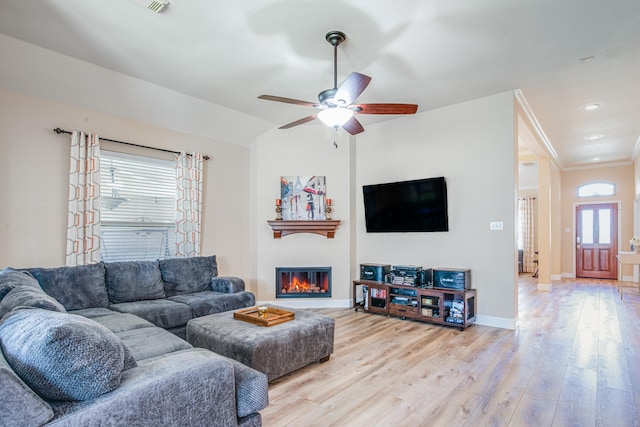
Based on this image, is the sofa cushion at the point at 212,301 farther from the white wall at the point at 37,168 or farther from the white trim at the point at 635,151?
the white trim at the point at 635,151

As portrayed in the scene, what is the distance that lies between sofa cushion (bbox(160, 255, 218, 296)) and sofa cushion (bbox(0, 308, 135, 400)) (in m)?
2.82

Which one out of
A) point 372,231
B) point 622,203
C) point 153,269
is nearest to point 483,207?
point 372,231

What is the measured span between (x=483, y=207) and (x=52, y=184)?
5015 mm

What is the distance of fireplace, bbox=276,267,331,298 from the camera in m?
5.38

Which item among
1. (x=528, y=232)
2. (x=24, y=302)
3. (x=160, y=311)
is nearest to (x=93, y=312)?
(x=160, y=311)

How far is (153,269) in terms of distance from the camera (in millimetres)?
3934

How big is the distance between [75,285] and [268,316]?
1.96 meters

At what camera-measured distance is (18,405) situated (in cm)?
101

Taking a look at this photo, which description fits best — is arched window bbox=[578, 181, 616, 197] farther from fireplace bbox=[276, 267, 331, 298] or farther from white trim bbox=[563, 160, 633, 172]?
fireplace bbox=[276, 267, 331, 298]

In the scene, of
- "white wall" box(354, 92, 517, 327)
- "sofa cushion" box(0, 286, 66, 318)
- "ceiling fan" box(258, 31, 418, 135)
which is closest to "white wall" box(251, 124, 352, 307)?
"white wall" box(354, 92, 517, 327)

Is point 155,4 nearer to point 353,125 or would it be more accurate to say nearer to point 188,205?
point 353,125

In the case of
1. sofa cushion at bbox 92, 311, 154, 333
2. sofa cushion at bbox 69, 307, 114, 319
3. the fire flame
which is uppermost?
sofa cushion at bbox 92, 311, 154, 333

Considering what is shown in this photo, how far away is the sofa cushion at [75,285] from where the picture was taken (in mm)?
3172

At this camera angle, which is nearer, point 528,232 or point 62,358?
point 62,358
